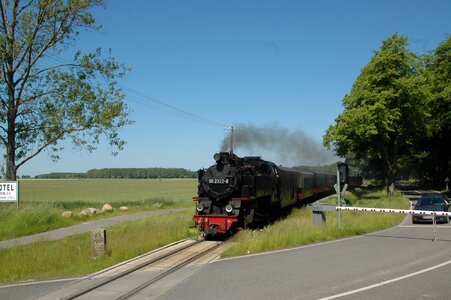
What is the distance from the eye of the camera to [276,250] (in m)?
12.3

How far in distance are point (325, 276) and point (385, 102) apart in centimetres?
2543

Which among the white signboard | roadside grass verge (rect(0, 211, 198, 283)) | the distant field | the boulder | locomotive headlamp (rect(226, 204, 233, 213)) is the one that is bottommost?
the distant field

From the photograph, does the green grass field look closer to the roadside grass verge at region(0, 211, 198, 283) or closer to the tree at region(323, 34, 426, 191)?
the roadside grass verge at region(0, 211, 198, 283)

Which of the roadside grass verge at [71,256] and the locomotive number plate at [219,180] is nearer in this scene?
the roadside grass verge at [71,256]

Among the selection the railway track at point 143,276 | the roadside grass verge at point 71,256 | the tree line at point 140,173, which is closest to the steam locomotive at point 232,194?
the roadside grass verge at point 71,256

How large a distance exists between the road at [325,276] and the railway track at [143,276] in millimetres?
325

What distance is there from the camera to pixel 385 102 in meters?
31.6

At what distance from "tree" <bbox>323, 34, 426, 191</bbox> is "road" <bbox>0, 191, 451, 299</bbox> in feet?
64.8

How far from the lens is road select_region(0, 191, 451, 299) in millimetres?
7531

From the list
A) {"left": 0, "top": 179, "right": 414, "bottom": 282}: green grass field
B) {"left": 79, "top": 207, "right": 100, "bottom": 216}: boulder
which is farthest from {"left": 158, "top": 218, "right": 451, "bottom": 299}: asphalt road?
{"left": 79, "top": 207, "right": 100, "bottom": 216}: boulder

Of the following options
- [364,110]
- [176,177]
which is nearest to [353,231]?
[364,110]

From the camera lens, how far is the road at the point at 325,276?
753 cm

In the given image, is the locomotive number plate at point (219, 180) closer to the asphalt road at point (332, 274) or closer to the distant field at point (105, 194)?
the asphalt road at point (332, 274)

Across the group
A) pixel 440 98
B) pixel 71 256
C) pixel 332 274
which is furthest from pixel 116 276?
pixel 440 98
